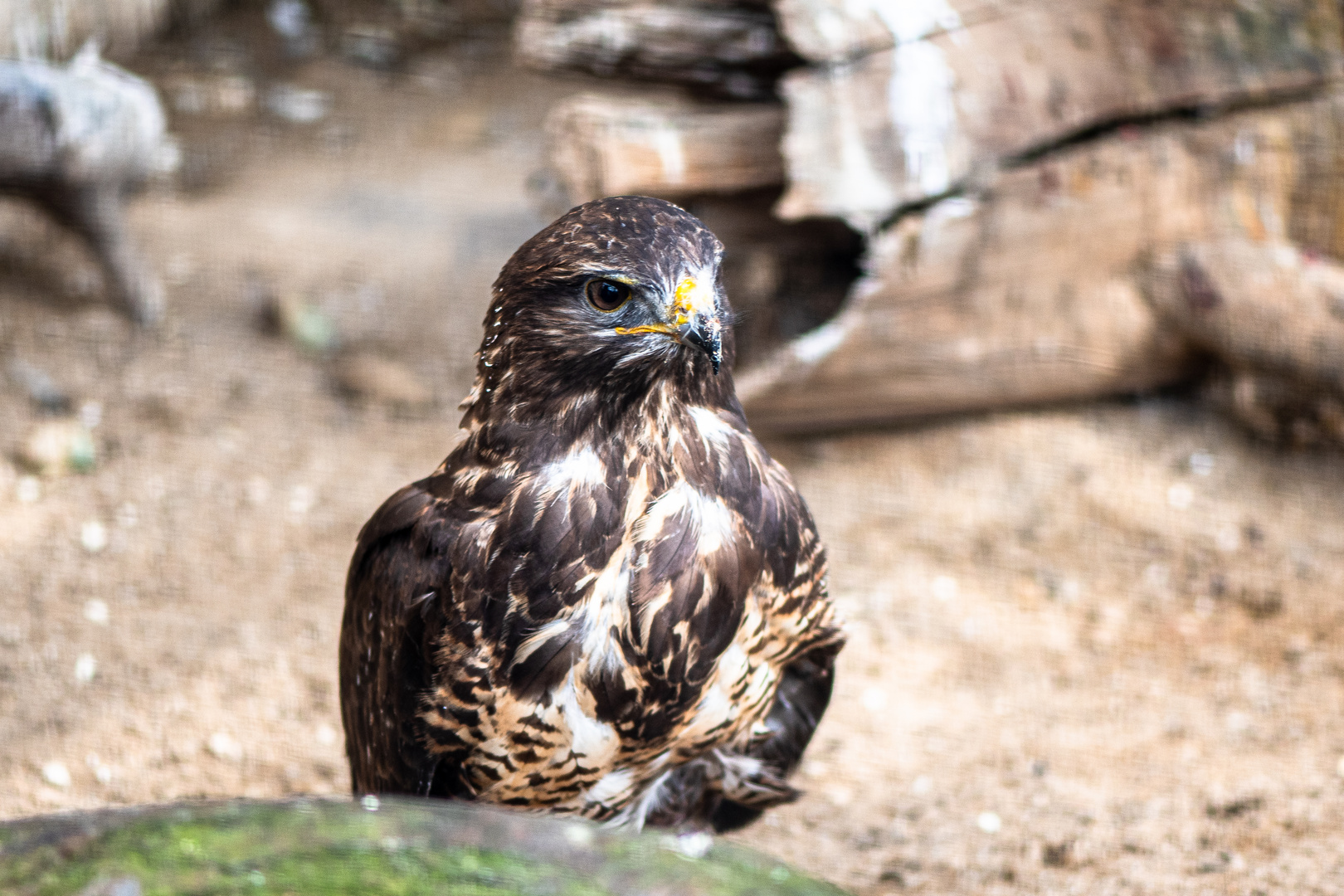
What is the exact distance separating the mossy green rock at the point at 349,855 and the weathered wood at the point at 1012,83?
2961 millimetres

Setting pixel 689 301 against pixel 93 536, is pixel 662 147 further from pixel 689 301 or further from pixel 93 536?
pixel 93 536

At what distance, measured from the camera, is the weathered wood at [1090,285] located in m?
4.47

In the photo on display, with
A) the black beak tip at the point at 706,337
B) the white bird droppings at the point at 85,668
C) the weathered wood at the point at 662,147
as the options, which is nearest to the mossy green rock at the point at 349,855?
the black beak tip at the point at 706,337

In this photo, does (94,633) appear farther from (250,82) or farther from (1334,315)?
(250,82)

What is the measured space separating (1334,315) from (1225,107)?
90cm

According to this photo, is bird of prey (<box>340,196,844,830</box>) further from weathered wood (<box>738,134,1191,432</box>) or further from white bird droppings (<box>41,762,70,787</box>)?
weathered wood (<box>738,134,1191,432</box>)

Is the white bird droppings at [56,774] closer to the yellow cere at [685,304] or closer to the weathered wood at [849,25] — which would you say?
the yellow cere at [685,304]

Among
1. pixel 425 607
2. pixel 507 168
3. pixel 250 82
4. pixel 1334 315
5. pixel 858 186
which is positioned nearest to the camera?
pixel 425 607

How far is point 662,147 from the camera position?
4270 millimetres

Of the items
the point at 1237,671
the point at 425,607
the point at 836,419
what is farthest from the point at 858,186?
the point at 425,607

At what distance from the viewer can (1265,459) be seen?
4766 millimetres

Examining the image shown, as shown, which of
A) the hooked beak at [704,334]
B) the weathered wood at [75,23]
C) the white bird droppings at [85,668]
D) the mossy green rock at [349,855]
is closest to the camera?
the mossy green rock at [349,855]

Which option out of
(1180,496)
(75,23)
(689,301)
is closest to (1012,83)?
(1180,496)

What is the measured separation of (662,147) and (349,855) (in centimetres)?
329
